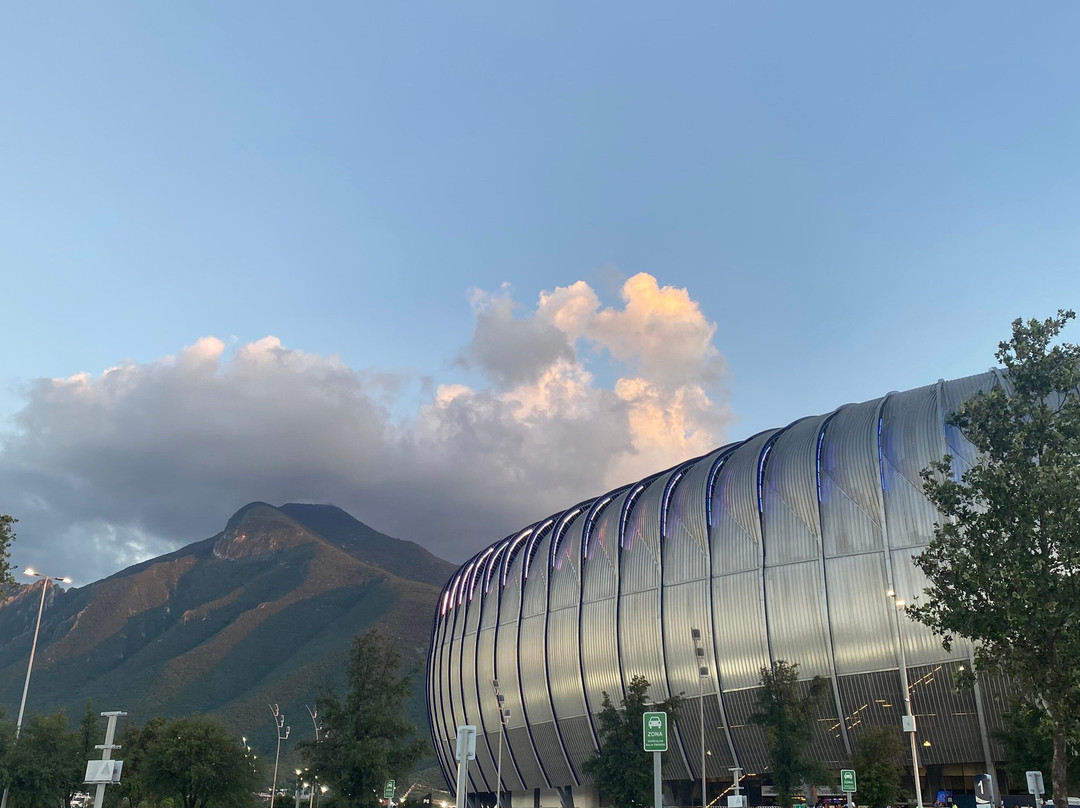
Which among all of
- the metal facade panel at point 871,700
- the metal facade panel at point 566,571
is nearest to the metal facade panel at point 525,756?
the metal facade panel at point 566,571

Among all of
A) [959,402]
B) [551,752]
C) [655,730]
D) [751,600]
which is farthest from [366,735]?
[959,402]

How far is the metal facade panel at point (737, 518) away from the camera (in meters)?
46.3

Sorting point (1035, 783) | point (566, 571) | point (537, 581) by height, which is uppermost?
point (566, 571)

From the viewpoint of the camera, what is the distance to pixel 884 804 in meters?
35.9

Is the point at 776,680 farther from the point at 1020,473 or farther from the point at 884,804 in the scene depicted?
the point at 1020,473

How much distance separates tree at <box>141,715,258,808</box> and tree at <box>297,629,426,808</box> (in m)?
22.2

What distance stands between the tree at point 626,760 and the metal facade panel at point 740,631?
183 inches

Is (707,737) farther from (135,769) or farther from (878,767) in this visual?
(135,769)

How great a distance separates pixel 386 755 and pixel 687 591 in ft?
64.2

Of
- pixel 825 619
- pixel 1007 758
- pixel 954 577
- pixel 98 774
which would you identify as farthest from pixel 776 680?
pixel 98 774

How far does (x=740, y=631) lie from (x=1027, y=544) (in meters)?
28.4

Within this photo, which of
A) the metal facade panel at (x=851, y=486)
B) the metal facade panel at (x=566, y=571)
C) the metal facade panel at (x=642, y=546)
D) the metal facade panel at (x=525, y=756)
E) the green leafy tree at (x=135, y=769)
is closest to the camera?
the metal facade panel at (x=851, y=486)

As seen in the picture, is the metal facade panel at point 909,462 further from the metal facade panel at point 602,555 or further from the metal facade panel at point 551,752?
the metal facade panel at point 551,752

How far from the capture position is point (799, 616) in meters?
42.8
